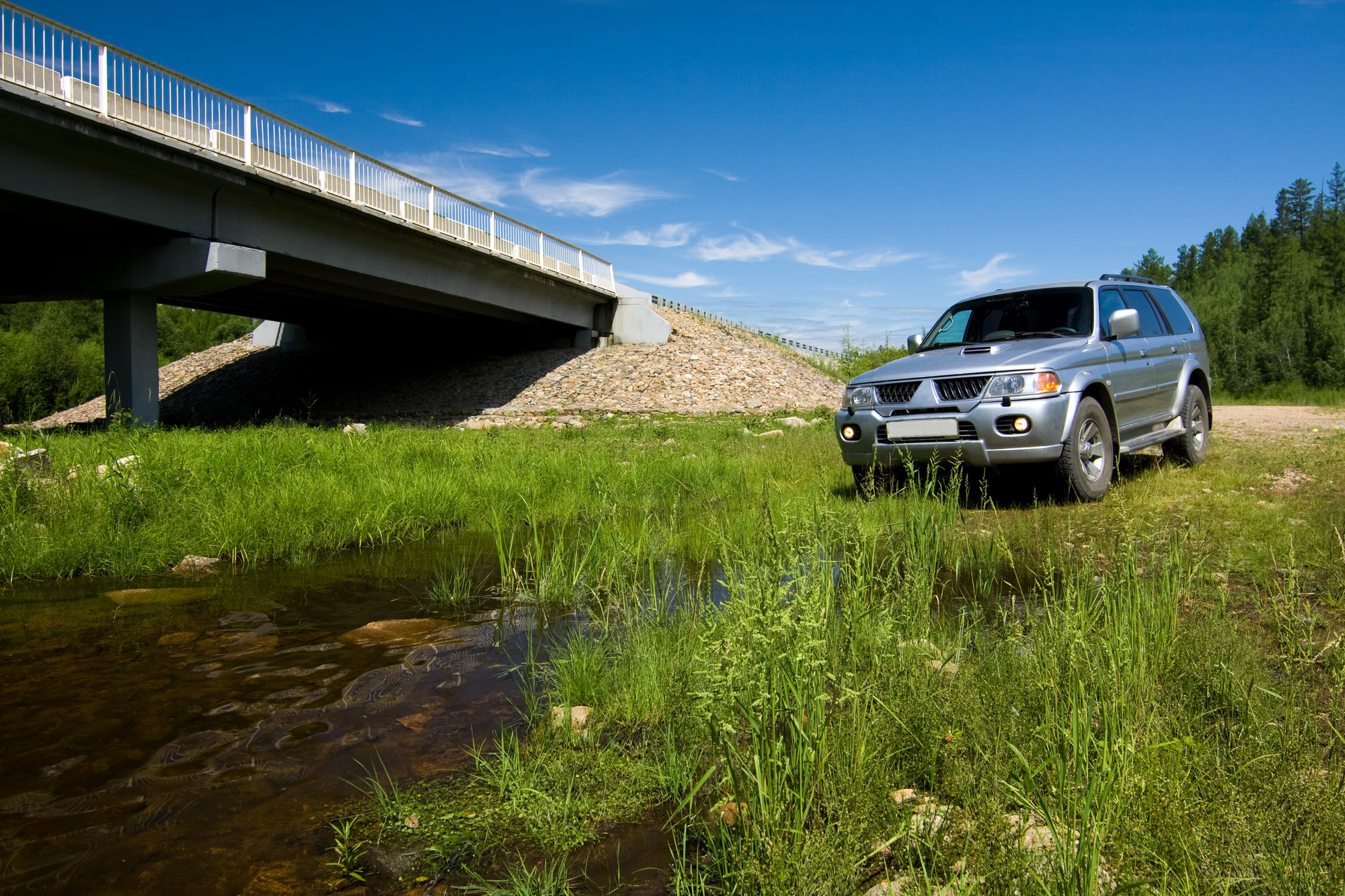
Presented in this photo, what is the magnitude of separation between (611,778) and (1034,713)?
1.44 metres

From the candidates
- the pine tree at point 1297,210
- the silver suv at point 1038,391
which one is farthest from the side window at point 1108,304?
the pine tree at point 1297,210

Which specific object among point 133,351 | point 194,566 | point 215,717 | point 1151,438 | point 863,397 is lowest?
point 215,717

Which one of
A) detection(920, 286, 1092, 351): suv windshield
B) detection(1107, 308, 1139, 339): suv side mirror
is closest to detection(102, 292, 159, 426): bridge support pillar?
detection(920, 286, 1092, 351): suv windshield

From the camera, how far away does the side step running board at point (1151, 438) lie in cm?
721

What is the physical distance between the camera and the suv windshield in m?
7.38

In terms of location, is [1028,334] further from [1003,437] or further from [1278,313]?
[1278,313]

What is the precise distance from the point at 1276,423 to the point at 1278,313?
173ft

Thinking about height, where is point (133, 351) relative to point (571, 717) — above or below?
above

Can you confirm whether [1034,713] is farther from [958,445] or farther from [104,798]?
[958,445]

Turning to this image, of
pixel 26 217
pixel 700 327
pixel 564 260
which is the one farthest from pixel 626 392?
pixel 26 217

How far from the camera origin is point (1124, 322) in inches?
271

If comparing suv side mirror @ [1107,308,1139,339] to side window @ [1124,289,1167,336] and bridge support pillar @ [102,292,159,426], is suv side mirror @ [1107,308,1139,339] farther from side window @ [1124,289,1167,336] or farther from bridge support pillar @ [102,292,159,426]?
bridge support pillar @ [102,292,159,426]

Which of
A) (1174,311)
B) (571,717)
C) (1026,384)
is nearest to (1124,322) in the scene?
(1026,384)

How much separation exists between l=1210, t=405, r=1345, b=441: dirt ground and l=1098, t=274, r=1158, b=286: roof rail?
3125 millimetres
